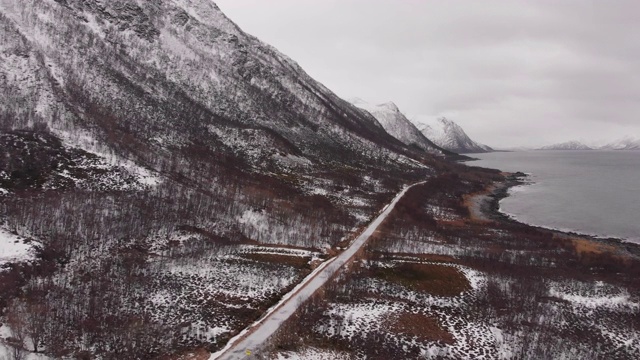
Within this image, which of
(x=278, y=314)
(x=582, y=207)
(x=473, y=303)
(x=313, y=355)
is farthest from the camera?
(x=582, y=207)

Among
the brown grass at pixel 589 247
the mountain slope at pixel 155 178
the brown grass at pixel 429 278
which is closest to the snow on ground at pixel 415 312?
the brown grass at pixel 429 278

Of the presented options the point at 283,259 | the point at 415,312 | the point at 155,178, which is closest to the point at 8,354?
the point at 283,259

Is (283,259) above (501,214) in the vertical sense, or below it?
below

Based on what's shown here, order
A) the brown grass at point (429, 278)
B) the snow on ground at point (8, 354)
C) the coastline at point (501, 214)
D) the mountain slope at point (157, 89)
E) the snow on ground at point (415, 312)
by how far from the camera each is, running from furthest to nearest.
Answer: the mountain slope at point (157, 89) < the coastline at point (501, 214) < the brown grass at point (429, 278) < the snow on ground at point (415, 312) < the snow on ground at point (8, 354)

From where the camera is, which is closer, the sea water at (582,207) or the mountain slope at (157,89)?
the sea water at (582,207)

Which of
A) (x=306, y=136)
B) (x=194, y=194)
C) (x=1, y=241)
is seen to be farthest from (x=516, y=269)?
(x=306, y=136)

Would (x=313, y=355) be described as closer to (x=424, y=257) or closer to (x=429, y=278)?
(x=429, y=278)

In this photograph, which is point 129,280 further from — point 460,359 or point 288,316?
point 460,359

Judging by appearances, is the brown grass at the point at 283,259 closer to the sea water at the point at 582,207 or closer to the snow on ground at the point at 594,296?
the snow on ground at the point at 594,296
